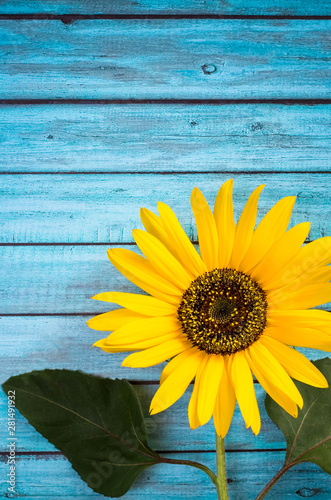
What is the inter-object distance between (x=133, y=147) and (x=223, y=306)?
0.92 feet

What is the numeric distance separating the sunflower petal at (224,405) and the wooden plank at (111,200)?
0.77 feet

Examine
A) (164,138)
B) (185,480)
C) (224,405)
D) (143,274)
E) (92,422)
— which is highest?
(164,138)

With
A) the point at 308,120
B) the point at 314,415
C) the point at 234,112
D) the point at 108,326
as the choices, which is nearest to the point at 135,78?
the point at 234,112

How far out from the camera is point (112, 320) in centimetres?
47

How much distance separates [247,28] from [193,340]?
459 millimetres

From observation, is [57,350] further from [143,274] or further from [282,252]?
[282,252]

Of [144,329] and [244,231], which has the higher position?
[244,231]

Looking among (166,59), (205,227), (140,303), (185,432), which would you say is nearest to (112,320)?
(140,303)

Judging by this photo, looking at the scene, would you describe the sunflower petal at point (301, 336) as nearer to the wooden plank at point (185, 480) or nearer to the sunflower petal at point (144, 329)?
the sunflower petal at point (144, 329)

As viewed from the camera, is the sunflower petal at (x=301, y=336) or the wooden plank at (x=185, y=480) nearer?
the sunflower petal at (x=301, y=336)

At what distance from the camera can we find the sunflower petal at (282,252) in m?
0.45

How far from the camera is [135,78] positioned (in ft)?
2.04

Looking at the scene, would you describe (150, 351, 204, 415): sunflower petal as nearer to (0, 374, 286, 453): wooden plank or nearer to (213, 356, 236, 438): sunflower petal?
(213, 356, 236, 438): sunflower petal

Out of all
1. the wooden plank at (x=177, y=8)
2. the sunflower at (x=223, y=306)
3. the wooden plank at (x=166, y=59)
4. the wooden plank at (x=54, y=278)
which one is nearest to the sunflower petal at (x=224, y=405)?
the sunflower at (x=223, y=306)
